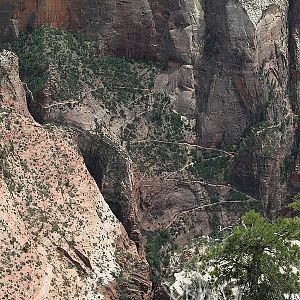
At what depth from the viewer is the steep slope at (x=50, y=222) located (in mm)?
40594

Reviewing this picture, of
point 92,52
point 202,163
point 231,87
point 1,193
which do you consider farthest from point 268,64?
point 1,193

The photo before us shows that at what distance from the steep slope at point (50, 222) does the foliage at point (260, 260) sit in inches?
425

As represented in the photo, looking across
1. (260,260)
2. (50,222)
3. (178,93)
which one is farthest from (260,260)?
(178,93)

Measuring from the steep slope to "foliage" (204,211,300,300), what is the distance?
10.8 metres

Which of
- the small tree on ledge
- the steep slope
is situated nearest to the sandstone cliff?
the steep slope

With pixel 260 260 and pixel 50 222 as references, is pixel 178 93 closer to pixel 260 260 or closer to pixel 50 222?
pixel 50 222

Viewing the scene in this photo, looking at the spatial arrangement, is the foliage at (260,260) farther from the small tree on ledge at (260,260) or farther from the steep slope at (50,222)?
the steep slope at (50,222)

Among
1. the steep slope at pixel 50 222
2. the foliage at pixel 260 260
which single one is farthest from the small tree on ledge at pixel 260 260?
the steep slope at pixel 50 222

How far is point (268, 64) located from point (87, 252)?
24024mm

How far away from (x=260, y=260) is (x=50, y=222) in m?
16.0

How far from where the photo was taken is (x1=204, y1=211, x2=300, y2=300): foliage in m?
32.5

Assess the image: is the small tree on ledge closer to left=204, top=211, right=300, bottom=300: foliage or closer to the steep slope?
left=204, top=211, right=300, bottom=300: foliage

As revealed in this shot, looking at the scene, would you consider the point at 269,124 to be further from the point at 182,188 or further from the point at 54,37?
the point at 54,37

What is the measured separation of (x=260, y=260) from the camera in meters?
32.6
